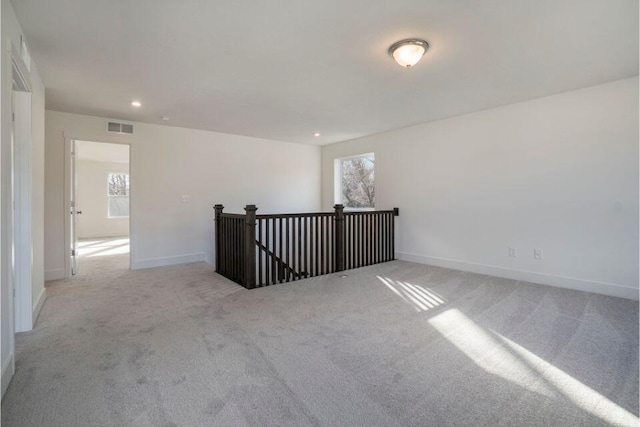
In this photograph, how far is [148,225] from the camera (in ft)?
16.4

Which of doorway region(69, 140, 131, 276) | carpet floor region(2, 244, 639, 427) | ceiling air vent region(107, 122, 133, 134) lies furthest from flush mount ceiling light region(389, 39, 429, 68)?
doorway region(69, 140, 131, 276)

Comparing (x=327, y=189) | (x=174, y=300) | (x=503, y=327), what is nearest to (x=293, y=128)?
(x=327, y=189)

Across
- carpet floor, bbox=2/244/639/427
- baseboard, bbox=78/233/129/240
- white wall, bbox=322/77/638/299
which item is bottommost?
carpet floor, bbox=2/244/639/427

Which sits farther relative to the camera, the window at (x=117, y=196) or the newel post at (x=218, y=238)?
the window at (x=117, y=196)

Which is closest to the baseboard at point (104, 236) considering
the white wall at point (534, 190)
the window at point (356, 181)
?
the window at point (356, 181)

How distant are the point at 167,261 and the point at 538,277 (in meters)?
5.59

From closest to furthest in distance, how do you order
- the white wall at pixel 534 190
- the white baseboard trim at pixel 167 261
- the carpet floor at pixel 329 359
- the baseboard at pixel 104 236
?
the carpet floor at pixel 329 359 → the white wall at pixel 534 190 → the white baseboard trim at pixel 167 261 → the baseboard at pixel 104 236

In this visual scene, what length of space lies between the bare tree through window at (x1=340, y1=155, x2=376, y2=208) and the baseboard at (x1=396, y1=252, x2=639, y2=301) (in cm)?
172

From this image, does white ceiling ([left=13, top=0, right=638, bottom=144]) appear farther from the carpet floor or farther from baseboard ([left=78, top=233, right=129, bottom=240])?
baseboard ([left=78, top=233, right=129, bottom=240])

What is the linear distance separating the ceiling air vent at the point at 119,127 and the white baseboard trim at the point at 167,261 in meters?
2.10

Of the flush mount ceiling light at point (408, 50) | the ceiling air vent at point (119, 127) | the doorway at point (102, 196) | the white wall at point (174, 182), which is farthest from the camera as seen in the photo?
the doorway at point (102, 196)

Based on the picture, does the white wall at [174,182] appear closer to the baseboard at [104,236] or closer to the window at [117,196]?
the baseboard at [104,236]

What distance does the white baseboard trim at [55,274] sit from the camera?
4.27 meters

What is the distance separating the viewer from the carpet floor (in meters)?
1.57
